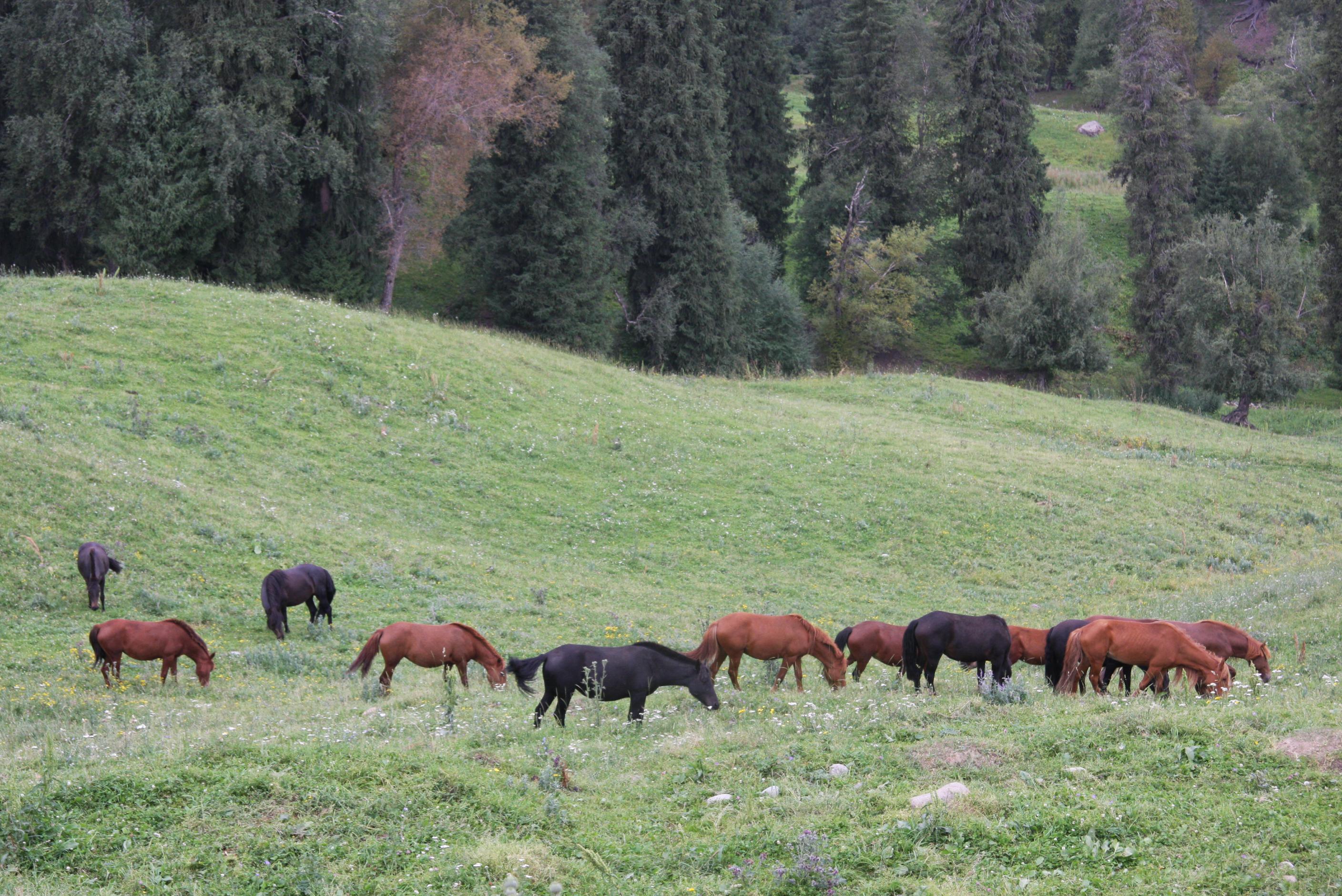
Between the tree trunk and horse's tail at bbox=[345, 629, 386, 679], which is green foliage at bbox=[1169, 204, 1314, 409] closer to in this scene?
the tree trunk

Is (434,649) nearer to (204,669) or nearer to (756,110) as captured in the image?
(204,669)

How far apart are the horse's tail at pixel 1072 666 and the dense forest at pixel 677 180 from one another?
113 ft

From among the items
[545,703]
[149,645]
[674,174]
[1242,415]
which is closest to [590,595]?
[149,645]

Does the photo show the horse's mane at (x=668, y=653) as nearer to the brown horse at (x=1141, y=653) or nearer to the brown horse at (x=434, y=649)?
the brown horse at (x=434, y=649)

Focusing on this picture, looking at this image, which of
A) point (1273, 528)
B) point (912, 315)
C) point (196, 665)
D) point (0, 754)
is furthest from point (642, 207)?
point (0, 754)

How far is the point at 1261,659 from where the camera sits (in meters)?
14.0

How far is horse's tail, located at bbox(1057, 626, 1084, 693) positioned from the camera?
1311cm

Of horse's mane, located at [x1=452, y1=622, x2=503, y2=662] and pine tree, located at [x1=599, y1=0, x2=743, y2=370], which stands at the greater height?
pine tree, located at [x1=599, y1=0, x2=743, y2=370]

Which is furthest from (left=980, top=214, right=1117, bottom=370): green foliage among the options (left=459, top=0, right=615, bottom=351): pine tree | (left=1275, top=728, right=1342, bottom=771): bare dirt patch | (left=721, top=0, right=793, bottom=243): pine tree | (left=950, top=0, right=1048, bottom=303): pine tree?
(left=1275, top=728, right=1342, bottom=771): bare dirt patch

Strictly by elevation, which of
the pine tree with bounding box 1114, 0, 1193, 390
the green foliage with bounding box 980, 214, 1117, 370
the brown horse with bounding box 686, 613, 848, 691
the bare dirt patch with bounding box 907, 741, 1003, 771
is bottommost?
the brown horse with bounding box 686, 613, 848, 691

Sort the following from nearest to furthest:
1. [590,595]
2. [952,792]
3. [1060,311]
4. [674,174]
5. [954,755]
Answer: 1. [952,792]
2. [954,755]
3. [590,595]
4. [674,174]
5. [1060,311]

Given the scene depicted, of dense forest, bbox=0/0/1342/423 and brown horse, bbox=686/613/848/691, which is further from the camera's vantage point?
dense forest, bbox=0/0/1342/423

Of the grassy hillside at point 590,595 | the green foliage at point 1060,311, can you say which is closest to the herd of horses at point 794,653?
the grassy hillside at point 590,595

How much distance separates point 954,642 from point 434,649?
21.9 ft
